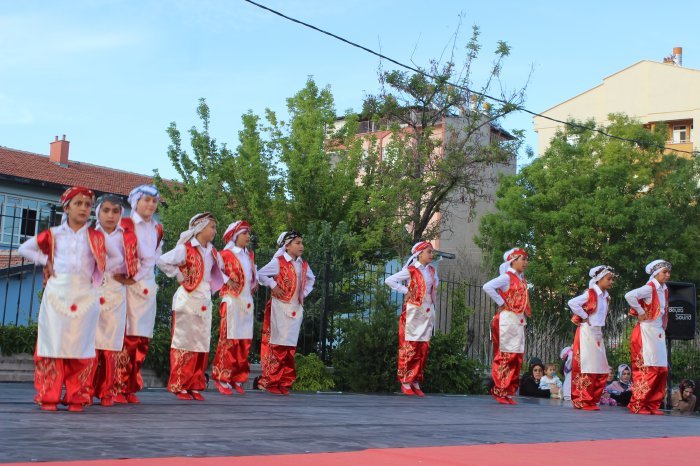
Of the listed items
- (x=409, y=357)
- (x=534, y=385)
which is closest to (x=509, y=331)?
(x=409, y=357)

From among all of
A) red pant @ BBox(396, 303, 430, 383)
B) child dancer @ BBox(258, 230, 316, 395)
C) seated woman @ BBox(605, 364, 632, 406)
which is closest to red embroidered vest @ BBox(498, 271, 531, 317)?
red pant @ BBox(396, 303, 430, 383)

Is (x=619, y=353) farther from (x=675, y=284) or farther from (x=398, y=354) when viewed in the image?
(x=398, y=354)

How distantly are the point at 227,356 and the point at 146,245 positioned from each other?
2.13 metres

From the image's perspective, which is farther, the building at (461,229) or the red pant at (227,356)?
the building at (461,229)

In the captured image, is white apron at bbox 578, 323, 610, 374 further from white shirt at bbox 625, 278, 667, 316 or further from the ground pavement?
the ground pavement

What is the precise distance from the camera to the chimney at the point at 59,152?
1437 inches

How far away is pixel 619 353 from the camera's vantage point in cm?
1884

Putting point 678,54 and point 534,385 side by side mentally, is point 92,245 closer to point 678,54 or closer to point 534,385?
point 534,385

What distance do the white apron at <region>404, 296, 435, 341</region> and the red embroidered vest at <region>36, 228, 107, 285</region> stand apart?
5198 millimetres

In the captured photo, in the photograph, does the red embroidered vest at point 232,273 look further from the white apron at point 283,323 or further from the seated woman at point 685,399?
the seated woman at point 685,399

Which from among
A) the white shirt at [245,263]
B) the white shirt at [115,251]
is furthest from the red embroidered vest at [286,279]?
the white shirt at [115,251]

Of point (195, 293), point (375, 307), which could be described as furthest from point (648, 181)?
point (195, 293)

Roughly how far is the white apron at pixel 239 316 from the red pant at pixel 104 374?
83.2 inches

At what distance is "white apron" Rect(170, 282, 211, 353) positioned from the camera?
7984 millimetres
